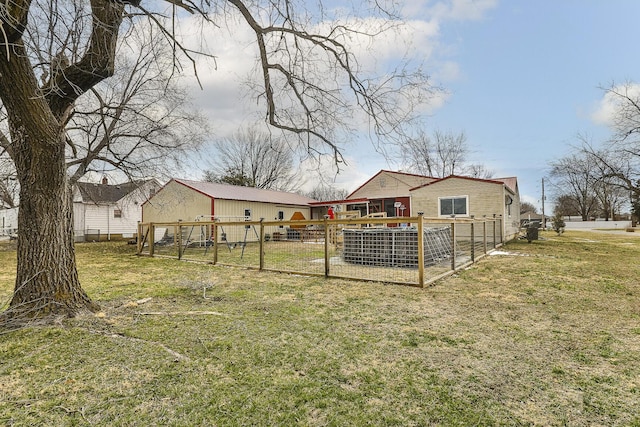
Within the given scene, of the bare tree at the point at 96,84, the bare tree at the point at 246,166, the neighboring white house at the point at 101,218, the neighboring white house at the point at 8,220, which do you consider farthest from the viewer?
the bare tree at the point at 246,166

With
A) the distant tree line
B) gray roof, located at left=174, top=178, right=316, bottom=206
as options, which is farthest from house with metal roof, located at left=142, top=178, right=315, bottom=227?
the distant tree line

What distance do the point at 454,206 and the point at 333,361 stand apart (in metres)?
12.9

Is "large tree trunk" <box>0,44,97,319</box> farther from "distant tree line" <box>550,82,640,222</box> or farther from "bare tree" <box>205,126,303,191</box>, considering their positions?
"bare tree" <box>205,126,303,191</box>

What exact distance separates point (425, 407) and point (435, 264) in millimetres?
6453

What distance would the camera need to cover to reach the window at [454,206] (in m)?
13.9

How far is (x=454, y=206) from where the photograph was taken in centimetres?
1411

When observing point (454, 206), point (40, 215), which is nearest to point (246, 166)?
point (454, 206)

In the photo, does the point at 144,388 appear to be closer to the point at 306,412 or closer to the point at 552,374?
the point at 306,412

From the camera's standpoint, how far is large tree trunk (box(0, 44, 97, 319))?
3441mm

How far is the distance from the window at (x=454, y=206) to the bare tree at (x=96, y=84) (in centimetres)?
1086

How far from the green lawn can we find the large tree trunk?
0.34m

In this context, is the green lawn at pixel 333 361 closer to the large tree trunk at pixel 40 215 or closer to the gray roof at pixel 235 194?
the large tree trunk at pixel 40 215

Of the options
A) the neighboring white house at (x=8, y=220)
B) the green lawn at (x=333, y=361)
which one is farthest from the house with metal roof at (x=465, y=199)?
the neighboring white house at (x=8, y=220)

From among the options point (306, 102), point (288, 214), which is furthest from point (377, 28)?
point (288, 214)
